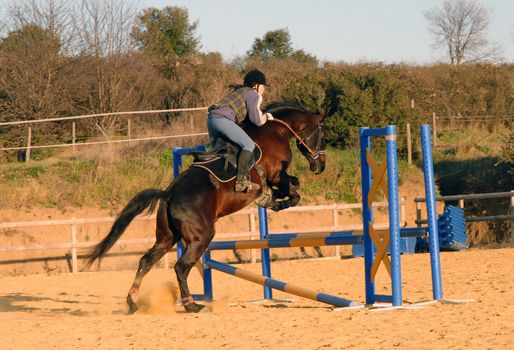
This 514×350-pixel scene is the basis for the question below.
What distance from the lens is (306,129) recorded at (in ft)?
32.2

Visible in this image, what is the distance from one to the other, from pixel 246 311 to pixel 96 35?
21.1m

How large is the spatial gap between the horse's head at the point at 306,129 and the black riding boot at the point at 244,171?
85cm

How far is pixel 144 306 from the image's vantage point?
9.44m

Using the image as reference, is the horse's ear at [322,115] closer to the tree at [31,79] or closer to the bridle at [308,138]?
the bridle at [308,138]

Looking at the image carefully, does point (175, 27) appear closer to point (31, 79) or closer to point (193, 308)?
point (31, 79)

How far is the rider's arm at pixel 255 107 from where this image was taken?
9172 millimetres

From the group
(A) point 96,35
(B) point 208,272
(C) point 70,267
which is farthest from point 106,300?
(A) point 96,35

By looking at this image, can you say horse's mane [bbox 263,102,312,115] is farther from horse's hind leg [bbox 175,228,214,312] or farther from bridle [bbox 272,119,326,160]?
horse's hind leg [bbox 175,228,214,312]

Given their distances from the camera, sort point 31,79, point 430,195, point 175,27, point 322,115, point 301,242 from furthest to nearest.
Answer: point 175,27 → point 31,79 → point 322,115 → point 301,242 → point 430,195

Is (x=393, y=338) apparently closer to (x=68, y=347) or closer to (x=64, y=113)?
(x=68, y=347)

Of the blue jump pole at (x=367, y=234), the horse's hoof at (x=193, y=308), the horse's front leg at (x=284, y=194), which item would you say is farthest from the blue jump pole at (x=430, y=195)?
the horse's hoof at (x=193, y=308)

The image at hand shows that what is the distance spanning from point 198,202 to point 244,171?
0.55 metres

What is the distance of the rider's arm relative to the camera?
361 inches


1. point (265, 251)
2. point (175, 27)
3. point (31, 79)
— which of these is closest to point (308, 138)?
point (265, 251)
